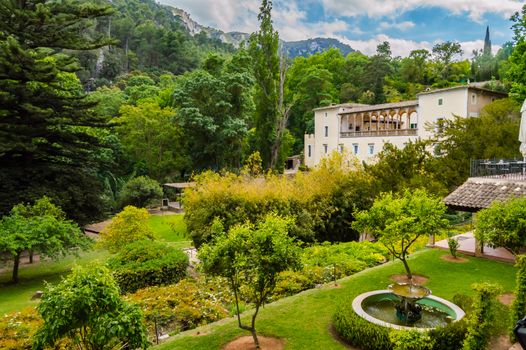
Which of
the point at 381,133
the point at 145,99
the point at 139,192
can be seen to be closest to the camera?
the point at 139,192

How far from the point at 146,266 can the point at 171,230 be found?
11762 mm

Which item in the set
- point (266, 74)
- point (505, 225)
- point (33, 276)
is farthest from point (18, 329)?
point (266, 74)

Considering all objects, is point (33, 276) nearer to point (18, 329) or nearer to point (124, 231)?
point (124, 231)

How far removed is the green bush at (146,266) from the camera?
11.6 metres

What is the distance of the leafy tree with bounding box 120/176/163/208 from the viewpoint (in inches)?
1148

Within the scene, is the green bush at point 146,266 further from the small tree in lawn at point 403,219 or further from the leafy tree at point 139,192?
the leafy tree at point 139,192

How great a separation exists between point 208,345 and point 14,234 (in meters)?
9.19

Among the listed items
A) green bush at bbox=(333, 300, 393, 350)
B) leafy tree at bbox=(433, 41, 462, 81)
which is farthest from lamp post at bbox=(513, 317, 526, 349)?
leafy tree at bbox=(433, 41, 462, 81)

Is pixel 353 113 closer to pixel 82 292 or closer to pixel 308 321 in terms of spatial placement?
pixel 308 321

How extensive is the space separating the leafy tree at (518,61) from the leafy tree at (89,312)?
73.6ft

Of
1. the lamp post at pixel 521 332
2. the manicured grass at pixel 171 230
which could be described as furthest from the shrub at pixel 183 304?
the lamp post at pixel 521 332

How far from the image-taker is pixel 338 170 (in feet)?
64.0

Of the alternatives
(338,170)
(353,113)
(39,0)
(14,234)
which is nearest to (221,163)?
(353,113)

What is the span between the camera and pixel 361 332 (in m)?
7.36
